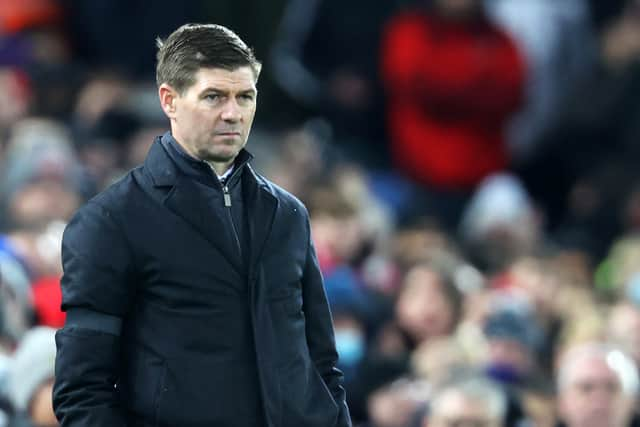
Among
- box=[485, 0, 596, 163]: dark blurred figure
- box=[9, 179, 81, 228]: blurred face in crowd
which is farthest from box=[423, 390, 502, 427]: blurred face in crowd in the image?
box=[485, 0, 596, 163]: dark blurred figure

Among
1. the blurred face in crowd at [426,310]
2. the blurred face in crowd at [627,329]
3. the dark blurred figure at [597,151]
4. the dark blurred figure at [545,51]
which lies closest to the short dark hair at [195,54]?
the blurred face in crowd at [627,329]

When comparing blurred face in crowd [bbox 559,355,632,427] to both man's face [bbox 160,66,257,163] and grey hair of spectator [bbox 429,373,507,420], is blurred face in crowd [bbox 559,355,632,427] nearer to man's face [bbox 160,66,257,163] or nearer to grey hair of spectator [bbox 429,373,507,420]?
grey hair of spectator [bbox 429,373,507,420]

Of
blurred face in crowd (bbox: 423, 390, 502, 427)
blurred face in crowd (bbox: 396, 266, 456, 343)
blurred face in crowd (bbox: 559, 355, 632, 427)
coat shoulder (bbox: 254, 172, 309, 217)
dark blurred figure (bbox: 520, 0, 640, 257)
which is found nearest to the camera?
coat shoulder (bbox: 254, 172, 309, 217)

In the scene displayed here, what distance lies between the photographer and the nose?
12.5ft

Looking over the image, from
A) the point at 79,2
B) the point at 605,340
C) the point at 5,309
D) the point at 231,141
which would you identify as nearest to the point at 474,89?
the point at 79,2

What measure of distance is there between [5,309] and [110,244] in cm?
329

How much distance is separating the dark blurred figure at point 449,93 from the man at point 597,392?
4438 millimetres

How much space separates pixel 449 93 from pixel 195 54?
7.73 meters

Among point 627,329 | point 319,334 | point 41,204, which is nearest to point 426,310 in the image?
point 627,329

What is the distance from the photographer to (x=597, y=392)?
6941mm

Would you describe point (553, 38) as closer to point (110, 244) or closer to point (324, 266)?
point (324, 266)

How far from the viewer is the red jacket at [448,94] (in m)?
11.4

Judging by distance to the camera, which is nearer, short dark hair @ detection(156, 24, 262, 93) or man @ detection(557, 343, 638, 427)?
short dark hair @ detection(156, 24, 262, 93)

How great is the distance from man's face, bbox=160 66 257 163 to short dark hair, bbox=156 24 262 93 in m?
0.01
